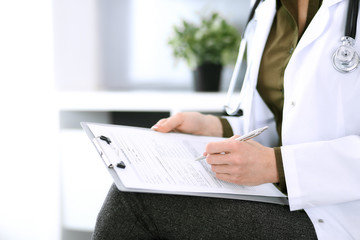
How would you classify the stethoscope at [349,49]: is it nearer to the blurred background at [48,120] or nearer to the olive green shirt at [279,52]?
the olive green shirt at [279,52]

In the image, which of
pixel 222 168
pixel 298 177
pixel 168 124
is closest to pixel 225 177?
pixel 222 168

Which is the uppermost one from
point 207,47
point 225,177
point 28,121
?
point 207,47

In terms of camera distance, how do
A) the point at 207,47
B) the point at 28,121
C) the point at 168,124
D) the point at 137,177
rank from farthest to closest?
the point at 207,47 → the point at 28,121 → the point at 168,124 → the point at 137,177

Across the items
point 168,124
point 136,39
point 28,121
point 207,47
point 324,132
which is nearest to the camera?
point 324,132

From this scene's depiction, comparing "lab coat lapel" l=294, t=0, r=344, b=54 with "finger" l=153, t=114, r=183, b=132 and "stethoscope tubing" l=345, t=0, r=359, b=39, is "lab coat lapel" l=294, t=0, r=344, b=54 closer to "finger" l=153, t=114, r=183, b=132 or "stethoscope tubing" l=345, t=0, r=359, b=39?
"stethoscope tubing" l=345, t=0, r=359, b=39

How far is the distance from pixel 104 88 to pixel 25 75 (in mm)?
537

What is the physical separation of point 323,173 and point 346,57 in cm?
20

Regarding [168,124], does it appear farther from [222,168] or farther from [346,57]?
[346,57]

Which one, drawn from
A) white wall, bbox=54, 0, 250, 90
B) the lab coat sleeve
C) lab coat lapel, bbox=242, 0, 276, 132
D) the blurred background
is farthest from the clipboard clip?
white wall, bbox=54, 0, 250, 90

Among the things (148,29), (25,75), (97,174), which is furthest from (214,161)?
(148,29)

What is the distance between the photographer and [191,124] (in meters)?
0.93

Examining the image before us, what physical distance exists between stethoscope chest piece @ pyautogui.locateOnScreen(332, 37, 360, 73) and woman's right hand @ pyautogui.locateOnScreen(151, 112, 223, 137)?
361 mm

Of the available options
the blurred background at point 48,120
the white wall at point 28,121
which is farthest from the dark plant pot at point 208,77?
the white wall at point 28,121

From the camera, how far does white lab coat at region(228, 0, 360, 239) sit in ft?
2.10
